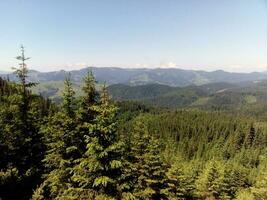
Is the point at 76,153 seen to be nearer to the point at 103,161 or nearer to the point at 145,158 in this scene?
the point at 103,161

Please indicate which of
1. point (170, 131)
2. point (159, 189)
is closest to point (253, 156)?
point (170, 131)

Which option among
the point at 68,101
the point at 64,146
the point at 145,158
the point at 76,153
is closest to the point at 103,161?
the point at 76,153

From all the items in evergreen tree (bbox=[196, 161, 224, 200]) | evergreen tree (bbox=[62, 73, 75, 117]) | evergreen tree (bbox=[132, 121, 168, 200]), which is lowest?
evergreen tree (bbox=[196, 161, 224, 200])

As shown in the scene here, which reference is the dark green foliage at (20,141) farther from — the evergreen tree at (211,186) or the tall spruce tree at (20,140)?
the evergreen tree at (211,186)

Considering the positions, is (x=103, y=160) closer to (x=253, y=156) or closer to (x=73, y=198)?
(x=73, y=198)

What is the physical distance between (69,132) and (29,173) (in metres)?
6.82

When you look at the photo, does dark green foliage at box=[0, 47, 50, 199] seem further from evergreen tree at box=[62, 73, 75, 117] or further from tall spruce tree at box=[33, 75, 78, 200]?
evergreen tree at box=[62, 73, 75, 117]

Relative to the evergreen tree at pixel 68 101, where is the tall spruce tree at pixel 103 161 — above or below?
below

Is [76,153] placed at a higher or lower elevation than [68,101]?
lower

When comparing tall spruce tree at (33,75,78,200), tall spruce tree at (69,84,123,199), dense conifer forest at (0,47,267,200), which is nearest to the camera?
tall spruce tree at (69,84,123,199)

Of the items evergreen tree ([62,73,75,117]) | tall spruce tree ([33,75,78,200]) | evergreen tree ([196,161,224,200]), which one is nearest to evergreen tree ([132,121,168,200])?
tall spruce tree ([33,75,78,200])

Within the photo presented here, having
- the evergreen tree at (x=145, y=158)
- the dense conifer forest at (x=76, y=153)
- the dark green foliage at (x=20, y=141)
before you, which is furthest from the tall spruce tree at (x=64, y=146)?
the evergreen tree at (x=145, y=158)

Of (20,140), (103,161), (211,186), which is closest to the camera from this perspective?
(103,161)

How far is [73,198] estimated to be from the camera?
17016 millimetres
